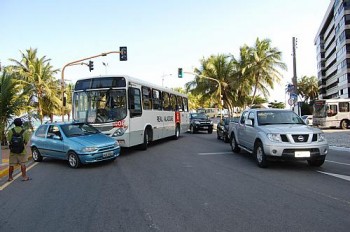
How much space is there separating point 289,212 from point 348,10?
2659 inches

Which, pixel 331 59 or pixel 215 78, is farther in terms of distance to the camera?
pixel 331 59

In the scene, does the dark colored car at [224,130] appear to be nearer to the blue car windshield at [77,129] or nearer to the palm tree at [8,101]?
the blue car windshield at [77,129]

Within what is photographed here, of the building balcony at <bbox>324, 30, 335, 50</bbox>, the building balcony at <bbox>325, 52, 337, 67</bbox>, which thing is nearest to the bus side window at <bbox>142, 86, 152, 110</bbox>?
the building balcony at <bbox>325, 52, 337, 67</bbox>

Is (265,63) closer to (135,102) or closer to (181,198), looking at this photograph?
(135,102)

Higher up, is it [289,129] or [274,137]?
[289,129]

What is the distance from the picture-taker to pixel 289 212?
5.56m

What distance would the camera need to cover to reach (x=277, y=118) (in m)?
10.9

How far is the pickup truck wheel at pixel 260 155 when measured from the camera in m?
9.70

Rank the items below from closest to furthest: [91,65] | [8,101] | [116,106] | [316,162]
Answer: [316,162] < [116,106] < [8,101] < [91,65]

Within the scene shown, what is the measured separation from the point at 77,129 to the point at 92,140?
3.77 ft

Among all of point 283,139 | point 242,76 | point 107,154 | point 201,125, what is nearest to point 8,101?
point 107,154

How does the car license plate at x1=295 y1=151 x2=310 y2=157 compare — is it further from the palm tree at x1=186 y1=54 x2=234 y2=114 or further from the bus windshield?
the palm tree at x1=186 y1=54 x2=234 y2=114

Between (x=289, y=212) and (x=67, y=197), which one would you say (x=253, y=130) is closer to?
(x=289, y=212)

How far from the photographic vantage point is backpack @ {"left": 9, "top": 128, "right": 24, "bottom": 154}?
8866 millimetres
